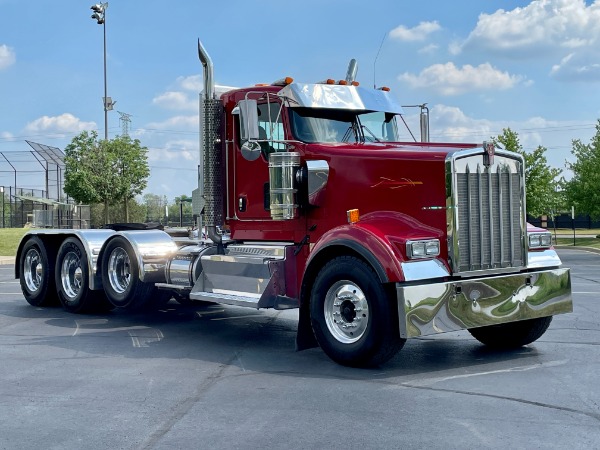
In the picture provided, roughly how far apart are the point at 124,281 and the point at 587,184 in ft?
114

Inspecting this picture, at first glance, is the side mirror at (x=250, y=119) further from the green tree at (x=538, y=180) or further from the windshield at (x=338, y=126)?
→ the green tree at (x=538, y=180)

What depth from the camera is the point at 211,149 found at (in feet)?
30.7

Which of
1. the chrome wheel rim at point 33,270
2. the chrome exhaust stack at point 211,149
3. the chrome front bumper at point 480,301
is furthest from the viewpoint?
the chrome wheel rim at point 33,270

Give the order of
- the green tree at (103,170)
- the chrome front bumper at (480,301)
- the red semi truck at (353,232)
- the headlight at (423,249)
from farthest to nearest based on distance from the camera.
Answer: the green tree at (103,170) < the red semi truck at (353,232) < the headlight at (423,249) < the chrome front bumper at (480,301)

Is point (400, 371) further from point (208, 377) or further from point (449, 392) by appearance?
point (208, 377)

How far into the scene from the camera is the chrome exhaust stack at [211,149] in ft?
30.7

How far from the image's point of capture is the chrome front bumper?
6812mm

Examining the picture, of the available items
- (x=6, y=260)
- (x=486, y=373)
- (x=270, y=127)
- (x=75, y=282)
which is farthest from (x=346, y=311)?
(x=6, y=260)

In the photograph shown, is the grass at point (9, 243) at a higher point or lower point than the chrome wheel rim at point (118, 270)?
higher

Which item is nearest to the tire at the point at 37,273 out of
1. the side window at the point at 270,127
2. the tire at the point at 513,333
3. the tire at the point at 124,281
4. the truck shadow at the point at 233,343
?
the truck shadow at the point at 233,343

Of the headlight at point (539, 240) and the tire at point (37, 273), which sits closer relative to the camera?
the headlight at point (539, 240)

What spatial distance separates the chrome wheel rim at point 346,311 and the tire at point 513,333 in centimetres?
186

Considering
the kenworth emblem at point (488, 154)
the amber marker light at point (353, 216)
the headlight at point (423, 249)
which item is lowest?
the headlight at point (423, 249)

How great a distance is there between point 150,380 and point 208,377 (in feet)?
1.68
